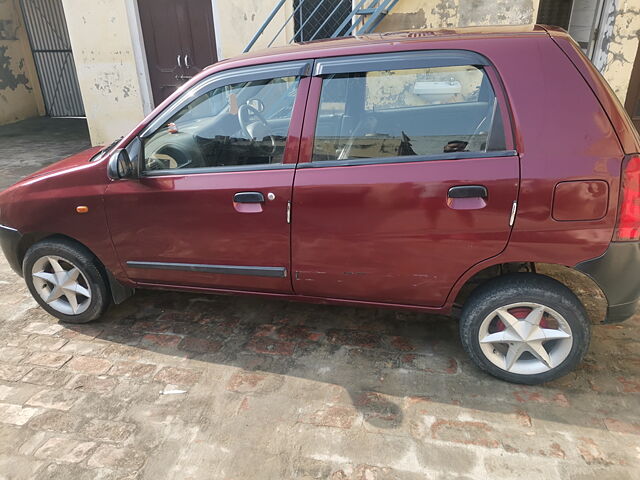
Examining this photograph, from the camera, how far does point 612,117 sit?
2.30 meters

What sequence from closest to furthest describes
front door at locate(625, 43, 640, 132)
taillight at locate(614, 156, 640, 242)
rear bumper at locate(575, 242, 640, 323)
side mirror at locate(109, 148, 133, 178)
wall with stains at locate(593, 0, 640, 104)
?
taillight at locate(614, 156, 640, 242) < rear bumper at locate(575, 242, 640, 323) < side mirror at locate(109, 148, 133, 178) < wall with stains at locate(593, 0, 640, 104) < front door at locate(625, 43, 640, 132)

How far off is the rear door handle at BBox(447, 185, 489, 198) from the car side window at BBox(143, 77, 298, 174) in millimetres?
1001

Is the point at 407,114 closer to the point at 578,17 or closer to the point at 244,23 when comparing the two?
the point at 244,23

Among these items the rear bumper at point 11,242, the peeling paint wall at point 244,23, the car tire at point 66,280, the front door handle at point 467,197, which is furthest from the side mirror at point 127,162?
the peeling paint wall at point 244,23

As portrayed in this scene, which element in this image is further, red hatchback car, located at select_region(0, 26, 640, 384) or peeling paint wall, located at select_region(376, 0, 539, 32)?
peeling paint wall, located at select_region(376, 0, 539, 32)

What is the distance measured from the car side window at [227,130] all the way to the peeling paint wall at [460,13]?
414 cm

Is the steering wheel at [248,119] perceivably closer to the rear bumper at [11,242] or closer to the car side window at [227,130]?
the car side window at [227,130]

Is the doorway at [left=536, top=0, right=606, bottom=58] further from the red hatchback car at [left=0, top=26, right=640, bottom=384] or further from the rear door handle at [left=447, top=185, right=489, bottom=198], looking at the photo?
the rear door handle at [left=447, top=185, right=489, bottom=198]

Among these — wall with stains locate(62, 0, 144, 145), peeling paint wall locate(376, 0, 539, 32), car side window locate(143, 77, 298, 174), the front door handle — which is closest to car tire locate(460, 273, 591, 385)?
the front door handle

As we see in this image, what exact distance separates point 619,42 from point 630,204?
14.9 feet

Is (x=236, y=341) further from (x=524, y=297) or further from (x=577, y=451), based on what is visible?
(x=577, y=451)

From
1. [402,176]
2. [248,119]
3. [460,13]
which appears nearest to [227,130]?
[248,119]

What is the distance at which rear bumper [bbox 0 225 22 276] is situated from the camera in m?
3.33

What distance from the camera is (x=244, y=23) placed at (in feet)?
23.1
